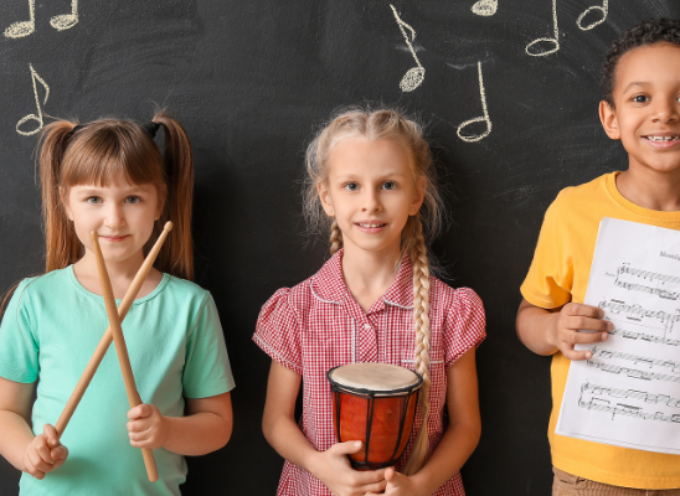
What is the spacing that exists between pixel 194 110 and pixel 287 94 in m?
0.24

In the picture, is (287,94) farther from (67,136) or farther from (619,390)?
(619,390)

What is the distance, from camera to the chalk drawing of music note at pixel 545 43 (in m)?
1.51

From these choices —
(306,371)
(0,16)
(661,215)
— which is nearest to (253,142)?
(306,371)

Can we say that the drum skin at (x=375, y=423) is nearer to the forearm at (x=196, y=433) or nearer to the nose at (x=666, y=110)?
the forearm at (x=196, y=433)

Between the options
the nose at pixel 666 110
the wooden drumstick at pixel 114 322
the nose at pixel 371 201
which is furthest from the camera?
the nose at pixel 371 201

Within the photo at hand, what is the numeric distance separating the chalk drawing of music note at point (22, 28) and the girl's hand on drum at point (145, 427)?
100 cm

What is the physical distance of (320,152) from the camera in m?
1.45

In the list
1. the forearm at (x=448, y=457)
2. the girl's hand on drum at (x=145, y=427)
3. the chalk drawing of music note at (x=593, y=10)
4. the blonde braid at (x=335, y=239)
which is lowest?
the forearm at (x=448, y=457)

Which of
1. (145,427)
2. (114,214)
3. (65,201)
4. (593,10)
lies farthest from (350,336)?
(593,10)

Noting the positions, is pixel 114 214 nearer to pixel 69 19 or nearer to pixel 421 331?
pixel 69 19

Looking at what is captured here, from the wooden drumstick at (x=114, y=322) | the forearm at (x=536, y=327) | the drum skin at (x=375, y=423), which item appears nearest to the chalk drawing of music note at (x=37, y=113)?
the wooden drumstick at (x=114, y=322)

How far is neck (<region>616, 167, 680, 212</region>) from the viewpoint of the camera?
130 cm

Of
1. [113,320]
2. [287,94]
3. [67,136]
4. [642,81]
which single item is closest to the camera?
[113,320]

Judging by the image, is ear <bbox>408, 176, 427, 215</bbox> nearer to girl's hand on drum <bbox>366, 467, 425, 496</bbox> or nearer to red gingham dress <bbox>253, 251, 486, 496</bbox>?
red gingham dress <bbox>253, 251, 486, 496</bbox>
